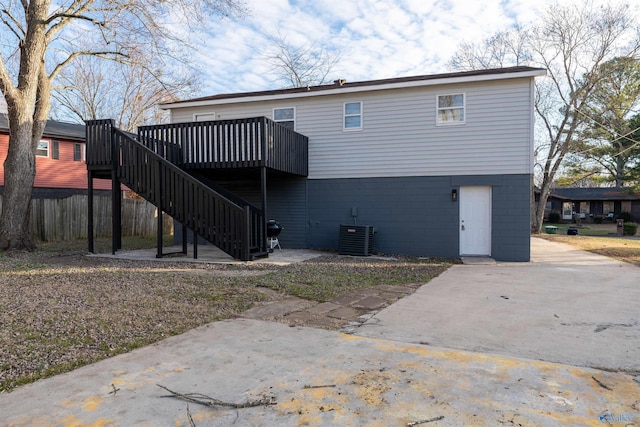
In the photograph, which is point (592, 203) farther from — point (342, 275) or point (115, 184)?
point (115, 184)

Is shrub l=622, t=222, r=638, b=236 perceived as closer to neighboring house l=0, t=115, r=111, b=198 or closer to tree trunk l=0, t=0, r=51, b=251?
tree trunk l=0, t=0, r=51, b=251

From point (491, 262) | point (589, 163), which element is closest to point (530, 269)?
point (491, 262)

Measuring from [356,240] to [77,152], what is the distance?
18710 millimetres

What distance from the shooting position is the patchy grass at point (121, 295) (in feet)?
12.9

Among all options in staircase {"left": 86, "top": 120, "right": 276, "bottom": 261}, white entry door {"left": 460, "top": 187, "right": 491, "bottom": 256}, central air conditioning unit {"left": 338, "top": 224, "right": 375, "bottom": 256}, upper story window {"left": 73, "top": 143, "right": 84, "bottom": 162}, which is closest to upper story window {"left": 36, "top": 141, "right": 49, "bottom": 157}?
upper story window {"left": 73, "top": 143, "right": 84, "bottom": 162}

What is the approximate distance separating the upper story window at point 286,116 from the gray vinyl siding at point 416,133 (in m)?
0.15

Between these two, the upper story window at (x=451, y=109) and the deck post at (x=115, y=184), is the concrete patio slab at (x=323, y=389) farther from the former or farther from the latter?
the upper story window at (x=451, y=109)

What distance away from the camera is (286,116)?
13.2 m

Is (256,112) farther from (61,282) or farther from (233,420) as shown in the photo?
(233,420)

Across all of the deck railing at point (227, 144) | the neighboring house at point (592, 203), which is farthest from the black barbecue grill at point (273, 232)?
the neighboring house at point (592, 203)

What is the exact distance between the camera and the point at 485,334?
4.57m

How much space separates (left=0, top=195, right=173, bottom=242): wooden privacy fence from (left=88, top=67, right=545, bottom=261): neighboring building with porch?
5.36 meters

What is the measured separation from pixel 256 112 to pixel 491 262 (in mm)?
8227

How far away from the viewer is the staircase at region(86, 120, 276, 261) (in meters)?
9.66
